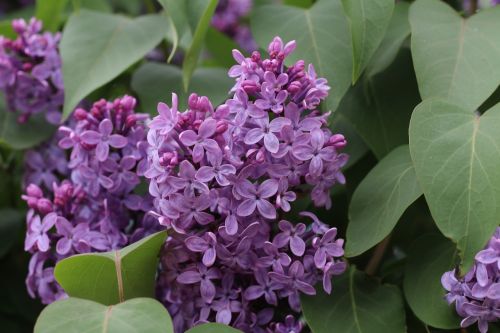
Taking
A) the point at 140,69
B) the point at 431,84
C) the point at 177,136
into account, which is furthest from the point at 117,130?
the point at 431,84

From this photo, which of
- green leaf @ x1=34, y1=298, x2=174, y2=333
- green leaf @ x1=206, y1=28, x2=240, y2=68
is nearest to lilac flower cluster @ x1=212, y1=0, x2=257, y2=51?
green leaf @ x1=206, y1=28, x2=240, y2=68

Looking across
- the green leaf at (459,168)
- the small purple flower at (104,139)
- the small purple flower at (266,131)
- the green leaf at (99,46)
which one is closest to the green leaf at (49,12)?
the green leaf at (99,46)

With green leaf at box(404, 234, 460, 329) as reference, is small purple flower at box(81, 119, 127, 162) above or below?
above

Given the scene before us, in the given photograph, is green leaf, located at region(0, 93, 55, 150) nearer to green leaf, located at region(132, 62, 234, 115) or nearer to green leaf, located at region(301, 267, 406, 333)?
green leaf, located at region(132, 62, 234, 115)

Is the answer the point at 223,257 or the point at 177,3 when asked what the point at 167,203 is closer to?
the point at 223,257

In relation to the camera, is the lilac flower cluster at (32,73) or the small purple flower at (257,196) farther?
the lilac flower cluster at (32,73)

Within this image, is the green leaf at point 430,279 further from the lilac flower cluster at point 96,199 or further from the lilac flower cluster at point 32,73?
the lilac flower cluster at point 32,73

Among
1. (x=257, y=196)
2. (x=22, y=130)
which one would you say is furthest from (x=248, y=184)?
(x=22, y=130)
